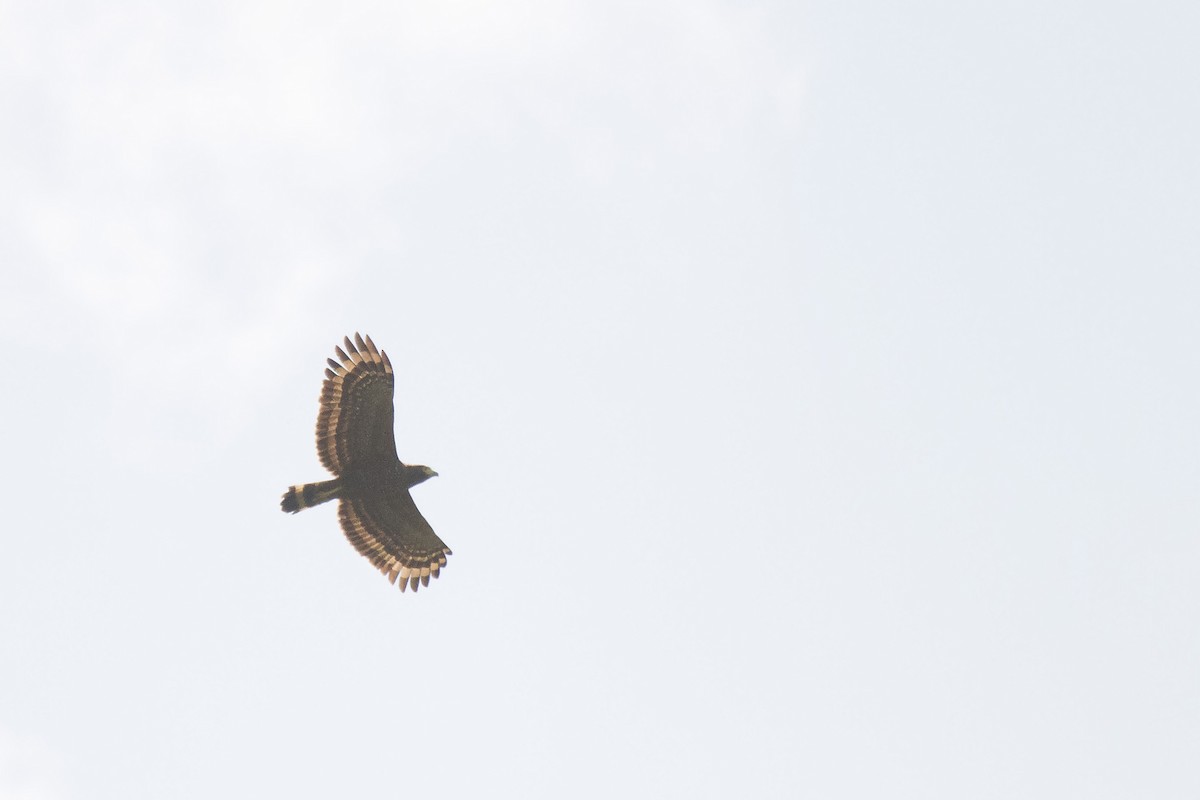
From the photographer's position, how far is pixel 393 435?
2750cm

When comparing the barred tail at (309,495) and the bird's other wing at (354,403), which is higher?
the bird's other wing at (354,403)

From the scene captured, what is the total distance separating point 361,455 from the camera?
90.3 feet

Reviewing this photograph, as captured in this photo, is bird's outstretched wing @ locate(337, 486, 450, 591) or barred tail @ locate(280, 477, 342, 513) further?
bird's outstretched wing @ locate(337, 486, 450, 591)

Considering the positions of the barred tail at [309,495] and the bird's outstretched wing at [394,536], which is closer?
the barred tail at [309,495]

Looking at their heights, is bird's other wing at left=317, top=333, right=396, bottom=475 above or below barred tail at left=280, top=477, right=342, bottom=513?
above

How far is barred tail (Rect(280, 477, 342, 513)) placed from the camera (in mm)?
26859

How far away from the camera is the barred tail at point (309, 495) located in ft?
88.1

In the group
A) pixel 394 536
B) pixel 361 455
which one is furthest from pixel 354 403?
pixel 394 536

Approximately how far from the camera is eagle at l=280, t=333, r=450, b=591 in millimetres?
27125

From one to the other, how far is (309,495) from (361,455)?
1.20 metres

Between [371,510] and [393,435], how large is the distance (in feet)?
6.24

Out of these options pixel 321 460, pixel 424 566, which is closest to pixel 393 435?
pixel 321 460

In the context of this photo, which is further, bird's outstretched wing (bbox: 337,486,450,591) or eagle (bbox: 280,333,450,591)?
bird's outstretched wing (bbox: 337,486,450,591)

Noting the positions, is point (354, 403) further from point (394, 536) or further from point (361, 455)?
point (394, 536)
